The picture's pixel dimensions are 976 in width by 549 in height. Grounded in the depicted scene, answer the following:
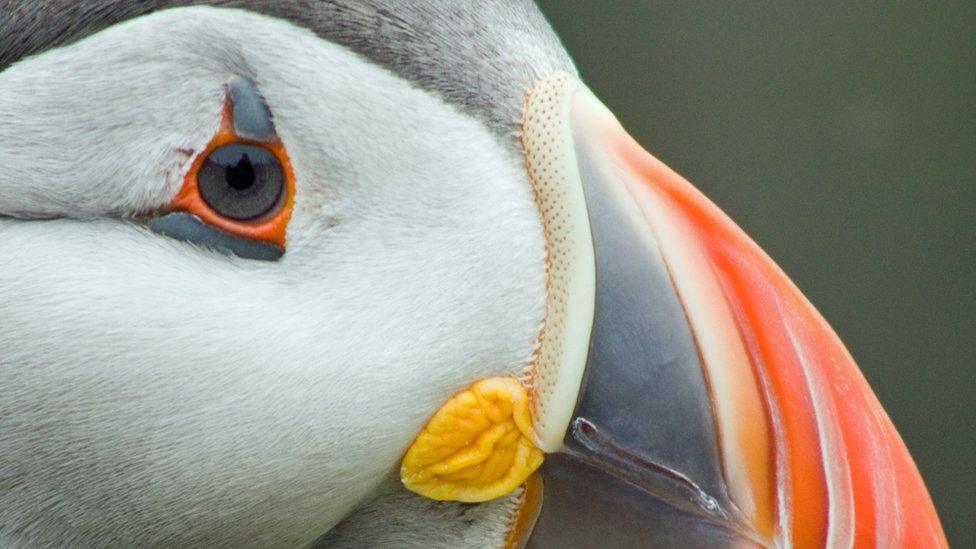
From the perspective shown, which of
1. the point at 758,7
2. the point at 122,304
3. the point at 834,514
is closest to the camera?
the point at 122,304

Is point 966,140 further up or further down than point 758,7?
further down

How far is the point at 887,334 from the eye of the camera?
445 centimetres

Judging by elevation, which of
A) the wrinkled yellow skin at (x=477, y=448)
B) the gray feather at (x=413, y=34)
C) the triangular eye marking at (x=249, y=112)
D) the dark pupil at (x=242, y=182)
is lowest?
the wrinkled yellow skin at (x=477, y=448)

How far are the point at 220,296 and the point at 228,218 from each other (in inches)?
3.9

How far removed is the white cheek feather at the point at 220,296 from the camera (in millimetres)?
1487

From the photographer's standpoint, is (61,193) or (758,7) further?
(758,7)

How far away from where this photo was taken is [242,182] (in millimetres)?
1536

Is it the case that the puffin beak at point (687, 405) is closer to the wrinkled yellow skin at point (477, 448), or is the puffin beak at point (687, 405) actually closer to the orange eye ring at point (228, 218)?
the wrinkled yellow skin at point (477, 448)

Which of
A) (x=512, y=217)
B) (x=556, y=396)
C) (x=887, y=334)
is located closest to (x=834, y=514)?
(x=556, y=396)

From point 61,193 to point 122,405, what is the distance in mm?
255

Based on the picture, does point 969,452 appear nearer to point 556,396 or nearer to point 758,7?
point 758,7

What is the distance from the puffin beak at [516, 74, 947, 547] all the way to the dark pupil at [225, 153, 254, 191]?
36 centimetres

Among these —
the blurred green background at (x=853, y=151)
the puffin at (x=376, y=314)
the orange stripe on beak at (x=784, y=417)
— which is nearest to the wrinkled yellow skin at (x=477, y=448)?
the puffin at (x=376, y=314)

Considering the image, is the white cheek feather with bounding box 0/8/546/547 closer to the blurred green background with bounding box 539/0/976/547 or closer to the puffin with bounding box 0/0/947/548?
the puffin with bounding box 0/0/947/548
